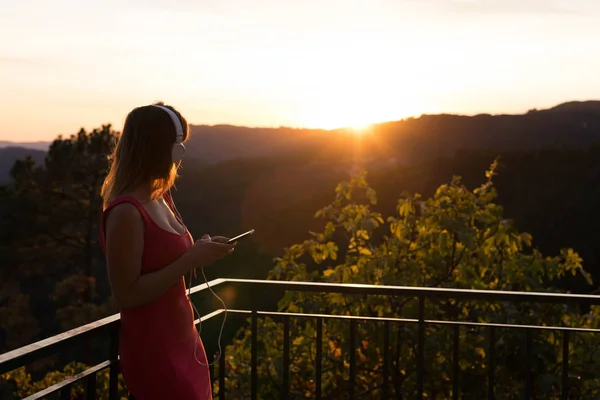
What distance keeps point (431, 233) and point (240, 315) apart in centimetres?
270

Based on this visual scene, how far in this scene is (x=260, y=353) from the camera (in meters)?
5.59

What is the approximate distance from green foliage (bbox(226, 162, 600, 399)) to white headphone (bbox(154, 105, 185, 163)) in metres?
3.05

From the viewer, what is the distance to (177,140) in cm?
173

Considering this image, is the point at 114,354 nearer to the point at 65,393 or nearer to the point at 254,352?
the point at 65,393

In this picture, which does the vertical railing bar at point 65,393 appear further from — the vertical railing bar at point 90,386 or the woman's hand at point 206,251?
the woman's hand at point 206,251

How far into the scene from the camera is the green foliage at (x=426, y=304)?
4781mm

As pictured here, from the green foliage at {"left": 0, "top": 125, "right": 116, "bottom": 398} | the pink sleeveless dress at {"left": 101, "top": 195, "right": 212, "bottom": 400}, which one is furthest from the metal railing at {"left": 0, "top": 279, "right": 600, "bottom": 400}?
the green foliage at {"left": 0, "top": 125, "right": 116, "bottom": 398}

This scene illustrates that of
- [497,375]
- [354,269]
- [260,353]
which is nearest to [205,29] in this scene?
[354,269]

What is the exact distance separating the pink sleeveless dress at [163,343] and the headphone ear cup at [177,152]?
199 millimetres

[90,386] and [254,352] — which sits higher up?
[90,386]

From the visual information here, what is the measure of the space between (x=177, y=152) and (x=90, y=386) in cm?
92

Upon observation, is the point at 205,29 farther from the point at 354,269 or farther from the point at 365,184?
the point at 354,269

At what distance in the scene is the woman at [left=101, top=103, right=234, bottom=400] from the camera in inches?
63.6

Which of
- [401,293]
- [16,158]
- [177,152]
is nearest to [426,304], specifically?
[401,293]
